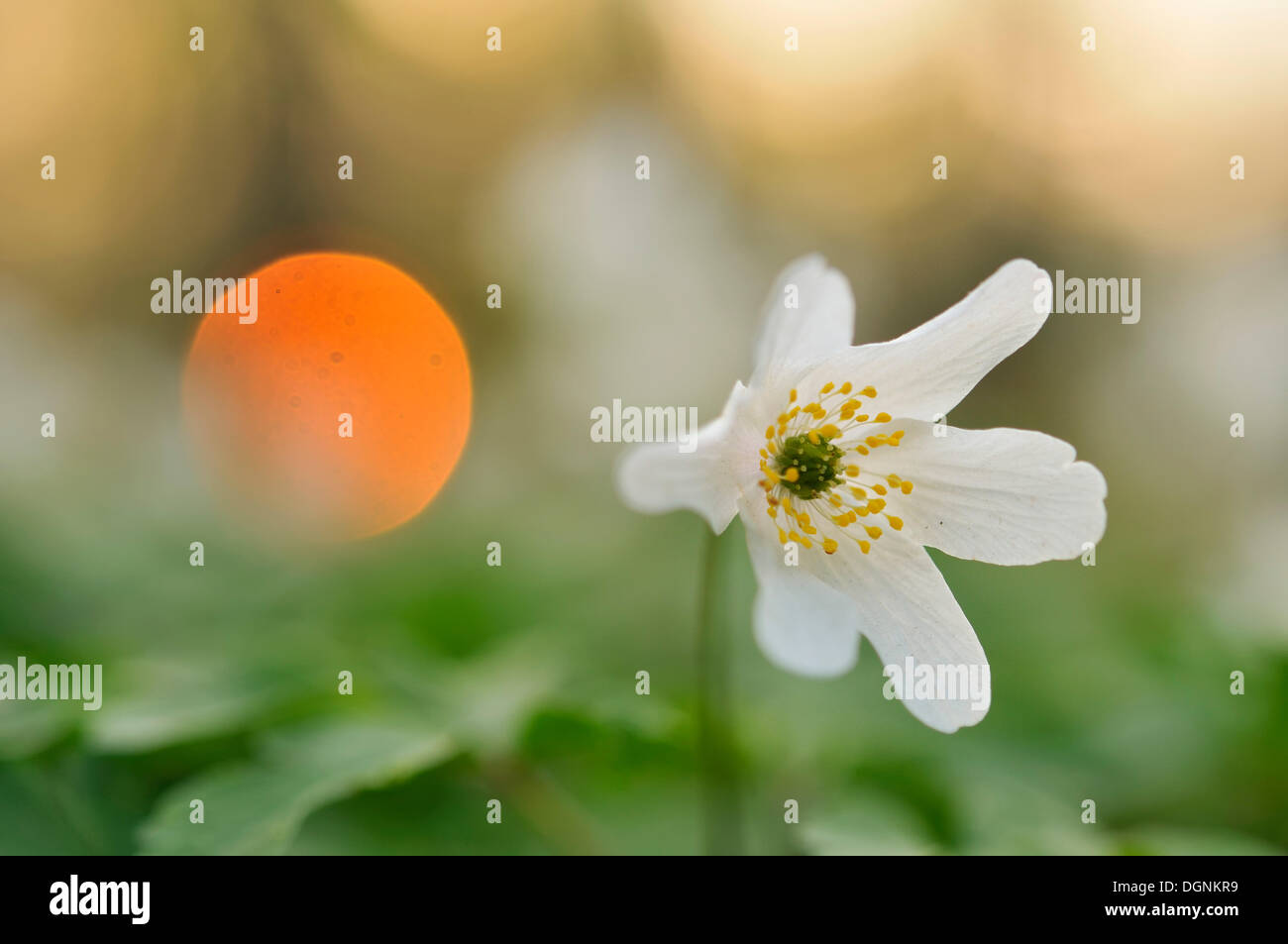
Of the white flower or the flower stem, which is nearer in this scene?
the white flower

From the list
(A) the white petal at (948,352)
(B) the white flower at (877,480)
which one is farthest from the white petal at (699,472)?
(A) the white petal at (948,352)

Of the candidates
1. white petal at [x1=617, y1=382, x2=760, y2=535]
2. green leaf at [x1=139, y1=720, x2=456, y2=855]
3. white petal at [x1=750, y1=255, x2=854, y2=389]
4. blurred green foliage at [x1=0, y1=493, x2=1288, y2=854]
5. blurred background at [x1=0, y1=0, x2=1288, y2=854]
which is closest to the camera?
white petal at [x1=617, y1=382, x2=760, y2=535]

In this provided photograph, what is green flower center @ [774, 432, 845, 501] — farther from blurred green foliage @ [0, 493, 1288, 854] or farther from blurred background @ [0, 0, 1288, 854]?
blurred background @ [0, 0, 1288, 854]

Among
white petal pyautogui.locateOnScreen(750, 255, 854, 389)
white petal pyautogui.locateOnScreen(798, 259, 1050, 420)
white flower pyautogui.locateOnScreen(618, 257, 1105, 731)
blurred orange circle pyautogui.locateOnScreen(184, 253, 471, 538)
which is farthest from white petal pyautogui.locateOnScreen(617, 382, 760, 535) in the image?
blurred orange circle pyautogui.locateOnScreen(184, 253, 471, 538)

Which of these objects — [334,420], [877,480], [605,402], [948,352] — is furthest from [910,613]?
[605,402]

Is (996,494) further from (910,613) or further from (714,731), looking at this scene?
(714,731)
